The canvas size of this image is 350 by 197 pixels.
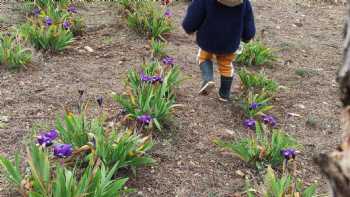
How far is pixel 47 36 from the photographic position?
4.87 m

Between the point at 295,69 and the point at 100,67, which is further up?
the point at 100,67

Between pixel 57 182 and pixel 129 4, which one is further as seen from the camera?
pixel 129 4

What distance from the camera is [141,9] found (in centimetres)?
591

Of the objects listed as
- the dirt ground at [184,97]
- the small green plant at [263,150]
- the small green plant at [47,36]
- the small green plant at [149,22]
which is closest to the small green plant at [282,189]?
the dirt ground at [184,97]

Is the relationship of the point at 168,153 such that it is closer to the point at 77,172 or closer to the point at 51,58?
the point at 77,172

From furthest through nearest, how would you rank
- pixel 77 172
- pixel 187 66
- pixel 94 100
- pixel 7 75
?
pixel 187 66 < pixel 7 75 < pixel 94 100 < pixel 77 172

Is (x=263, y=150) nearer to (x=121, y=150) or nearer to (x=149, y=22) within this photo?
(x=121, y=150)

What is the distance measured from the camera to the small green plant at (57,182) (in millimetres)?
2338

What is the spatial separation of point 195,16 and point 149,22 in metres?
1.89

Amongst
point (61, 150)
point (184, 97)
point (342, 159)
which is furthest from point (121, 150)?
point (342, 159)

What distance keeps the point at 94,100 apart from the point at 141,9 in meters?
2.19

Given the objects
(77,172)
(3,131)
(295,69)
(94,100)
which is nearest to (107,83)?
(94,100)

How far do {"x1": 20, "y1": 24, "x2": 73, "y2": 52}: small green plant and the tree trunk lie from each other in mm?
4140

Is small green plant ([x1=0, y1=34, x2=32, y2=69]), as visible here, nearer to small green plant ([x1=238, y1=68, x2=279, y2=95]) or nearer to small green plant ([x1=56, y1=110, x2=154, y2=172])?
small green plant ([x1=56, y1=110, x2=154, y2=172])
